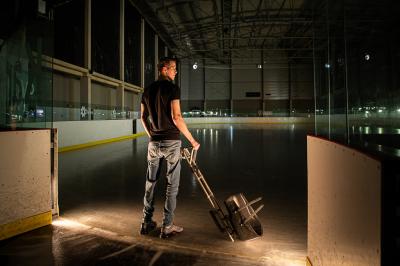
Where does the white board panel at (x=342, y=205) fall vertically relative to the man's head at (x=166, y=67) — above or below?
below

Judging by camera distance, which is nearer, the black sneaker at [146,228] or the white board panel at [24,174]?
the white board panel at [24,174]

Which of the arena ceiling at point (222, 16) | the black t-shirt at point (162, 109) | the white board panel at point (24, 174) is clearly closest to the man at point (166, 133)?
the black t-shirt at point (162, 109)

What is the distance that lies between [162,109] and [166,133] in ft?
0.72

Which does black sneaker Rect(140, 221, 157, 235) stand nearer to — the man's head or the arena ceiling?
the man's head

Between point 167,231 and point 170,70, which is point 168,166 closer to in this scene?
point 167,231

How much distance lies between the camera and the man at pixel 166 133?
2996 millimetres

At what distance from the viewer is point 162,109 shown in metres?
3.03

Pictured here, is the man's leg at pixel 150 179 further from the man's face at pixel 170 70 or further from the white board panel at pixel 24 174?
the white board panel at pixel 24 174

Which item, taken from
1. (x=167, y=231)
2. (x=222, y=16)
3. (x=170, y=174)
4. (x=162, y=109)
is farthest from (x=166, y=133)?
(x=222, y=16)

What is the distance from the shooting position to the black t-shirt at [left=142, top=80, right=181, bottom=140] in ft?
9.83

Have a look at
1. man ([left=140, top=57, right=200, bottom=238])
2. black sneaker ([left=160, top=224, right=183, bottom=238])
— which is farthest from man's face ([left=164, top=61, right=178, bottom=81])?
black sneaker ([left=160, top=224, right=183, bottom=238])

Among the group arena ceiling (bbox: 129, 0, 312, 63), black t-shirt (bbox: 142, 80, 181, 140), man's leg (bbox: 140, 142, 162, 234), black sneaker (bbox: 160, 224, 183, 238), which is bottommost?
black sneaker (bbox: 160, 224, 183, 238)

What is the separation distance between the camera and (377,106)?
211cm

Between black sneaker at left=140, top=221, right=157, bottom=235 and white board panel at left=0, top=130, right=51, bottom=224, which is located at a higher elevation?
white board panel at left=0, top=130, right=51, bottom=224
